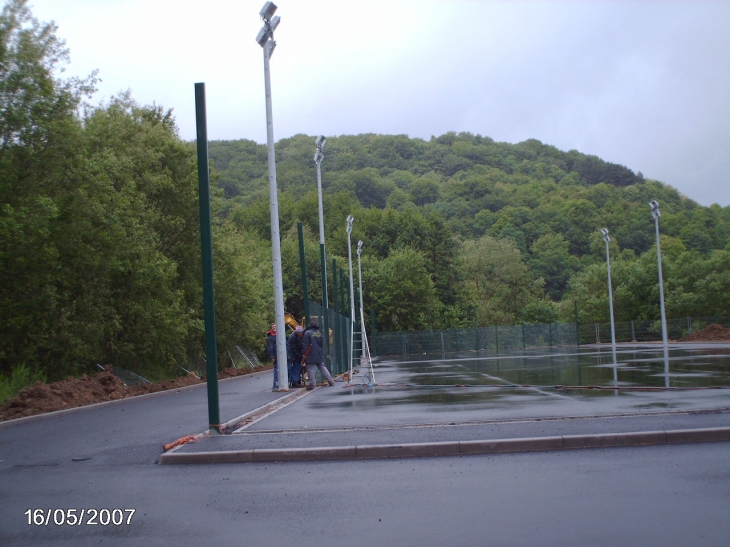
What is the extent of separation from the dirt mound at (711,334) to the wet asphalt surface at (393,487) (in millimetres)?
45957

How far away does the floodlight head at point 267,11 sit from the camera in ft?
61.9

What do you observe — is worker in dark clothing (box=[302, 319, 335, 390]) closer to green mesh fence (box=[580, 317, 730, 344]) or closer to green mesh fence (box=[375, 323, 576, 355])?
green mesh fence (box=[375, 323, 576, 355])

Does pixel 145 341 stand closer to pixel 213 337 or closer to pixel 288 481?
pixel 213 337

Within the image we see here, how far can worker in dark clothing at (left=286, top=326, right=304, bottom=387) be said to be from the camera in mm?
21031

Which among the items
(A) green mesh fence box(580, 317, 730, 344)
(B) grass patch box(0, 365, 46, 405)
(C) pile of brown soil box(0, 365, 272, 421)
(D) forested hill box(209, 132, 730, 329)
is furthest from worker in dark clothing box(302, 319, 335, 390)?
(A) green mesh fence box(580, 317, 730, 344)

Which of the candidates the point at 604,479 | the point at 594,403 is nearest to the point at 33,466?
the point at 604,479

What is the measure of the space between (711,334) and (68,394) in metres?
50.1

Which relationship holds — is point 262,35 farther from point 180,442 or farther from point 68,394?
point 180,442

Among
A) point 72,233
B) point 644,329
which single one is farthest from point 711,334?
point 72,233

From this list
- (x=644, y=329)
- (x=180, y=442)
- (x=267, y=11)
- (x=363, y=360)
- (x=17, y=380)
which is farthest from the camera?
(x=644, y=329)

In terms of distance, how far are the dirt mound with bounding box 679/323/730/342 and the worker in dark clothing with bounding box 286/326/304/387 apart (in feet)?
138

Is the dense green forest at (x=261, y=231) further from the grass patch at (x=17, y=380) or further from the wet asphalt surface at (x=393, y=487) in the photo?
the wet asphalt surface at (x=393, y=487)

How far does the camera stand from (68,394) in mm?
17781

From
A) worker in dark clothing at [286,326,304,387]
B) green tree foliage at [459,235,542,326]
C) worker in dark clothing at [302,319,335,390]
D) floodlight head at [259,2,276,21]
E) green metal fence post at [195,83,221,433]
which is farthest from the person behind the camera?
green tree foliage at [459,235,542,326]
